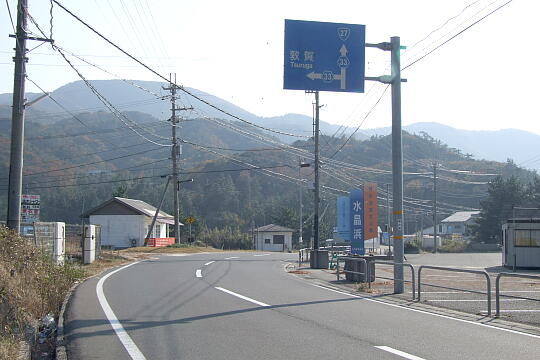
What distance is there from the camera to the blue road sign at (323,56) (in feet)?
51.3

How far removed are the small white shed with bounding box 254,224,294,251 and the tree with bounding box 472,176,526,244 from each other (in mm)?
24101

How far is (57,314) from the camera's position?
11.4m

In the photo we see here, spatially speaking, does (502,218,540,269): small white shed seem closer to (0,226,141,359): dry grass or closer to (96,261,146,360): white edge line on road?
(0,226,141,359): dry grass

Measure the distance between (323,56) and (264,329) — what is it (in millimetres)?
8818

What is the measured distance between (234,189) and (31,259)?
9683cm

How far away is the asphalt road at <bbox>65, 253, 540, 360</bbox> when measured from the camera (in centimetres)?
767

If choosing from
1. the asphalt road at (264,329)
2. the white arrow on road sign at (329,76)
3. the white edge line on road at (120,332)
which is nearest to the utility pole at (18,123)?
the asphalt road at (264,329)

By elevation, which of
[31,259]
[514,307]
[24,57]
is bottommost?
[514,307]

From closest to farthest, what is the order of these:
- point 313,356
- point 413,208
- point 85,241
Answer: point 313,356 < point 85,241 < point 413,208

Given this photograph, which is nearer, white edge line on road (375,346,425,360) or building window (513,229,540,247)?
white edge line on road (375,346,425,360)

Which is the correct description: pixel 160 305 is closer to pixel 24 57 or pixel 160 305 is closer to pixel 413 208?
pixel 24 57

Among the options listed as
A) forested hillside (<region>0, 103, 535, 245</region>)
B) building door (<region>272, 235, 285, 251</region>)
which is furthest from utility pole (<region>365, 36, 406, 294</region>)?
forested hillside (<region>0, 103, 535, 245</region>)

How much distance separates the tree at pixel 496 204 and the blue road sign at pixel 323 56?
2271 inches

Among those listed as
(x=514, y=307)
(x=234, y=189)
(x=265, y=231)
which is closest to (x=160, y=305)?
(x=514, y=307)
